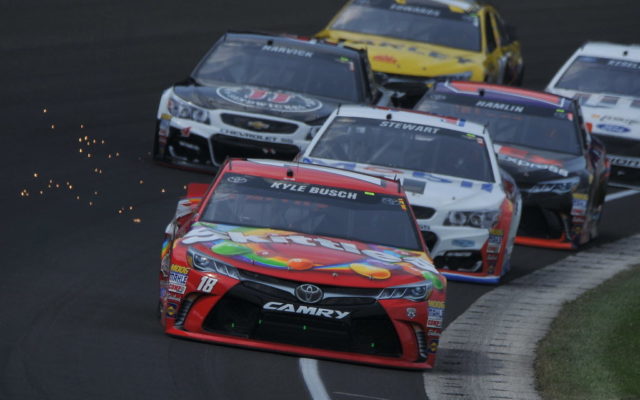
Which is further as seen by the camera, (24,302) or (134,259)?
(134,259)

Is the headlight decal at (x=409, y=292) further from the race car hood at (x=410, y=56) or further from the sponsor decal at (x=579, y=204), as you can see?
the race car hood at (x=410, y=56)

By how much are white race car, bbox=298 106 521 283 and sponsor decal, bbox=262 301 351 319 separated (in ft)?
12.8

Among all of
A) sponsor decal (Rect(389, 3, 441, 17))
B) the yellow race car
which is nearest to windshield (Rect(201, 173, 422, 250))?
the yellow race car

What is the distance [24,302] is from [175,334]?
1383mm

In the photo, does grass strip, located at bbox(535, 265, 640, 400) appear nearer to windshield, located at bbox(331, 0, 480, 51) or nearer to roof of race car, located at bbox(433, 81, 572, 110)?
roof of race car, located at bbox(433, 81, 572, 110)

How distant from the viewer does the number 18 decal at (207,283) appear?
10148mm

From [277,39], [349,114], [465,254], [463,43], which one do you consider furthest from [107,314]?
[463,43]

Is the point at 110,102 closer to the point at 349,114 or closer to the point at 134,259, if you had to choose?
the point at 349,114

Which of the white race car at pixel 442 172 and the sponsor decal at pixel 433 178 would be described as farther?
the sponsor decal at pixel 433 178

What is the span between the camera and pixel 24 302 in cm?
1120

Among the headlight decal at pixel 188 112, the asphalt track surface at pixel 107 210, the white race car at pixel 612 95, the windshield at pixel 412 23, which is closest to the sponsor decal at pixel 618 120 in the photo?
the white race car at pixel 612 95

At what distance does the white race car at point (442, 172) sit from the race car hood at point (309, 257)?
Result: 295cm

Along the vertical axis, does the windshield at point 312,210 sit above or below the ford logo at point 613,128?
above

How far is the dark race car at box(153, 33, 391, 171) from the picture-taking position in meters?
17.6
